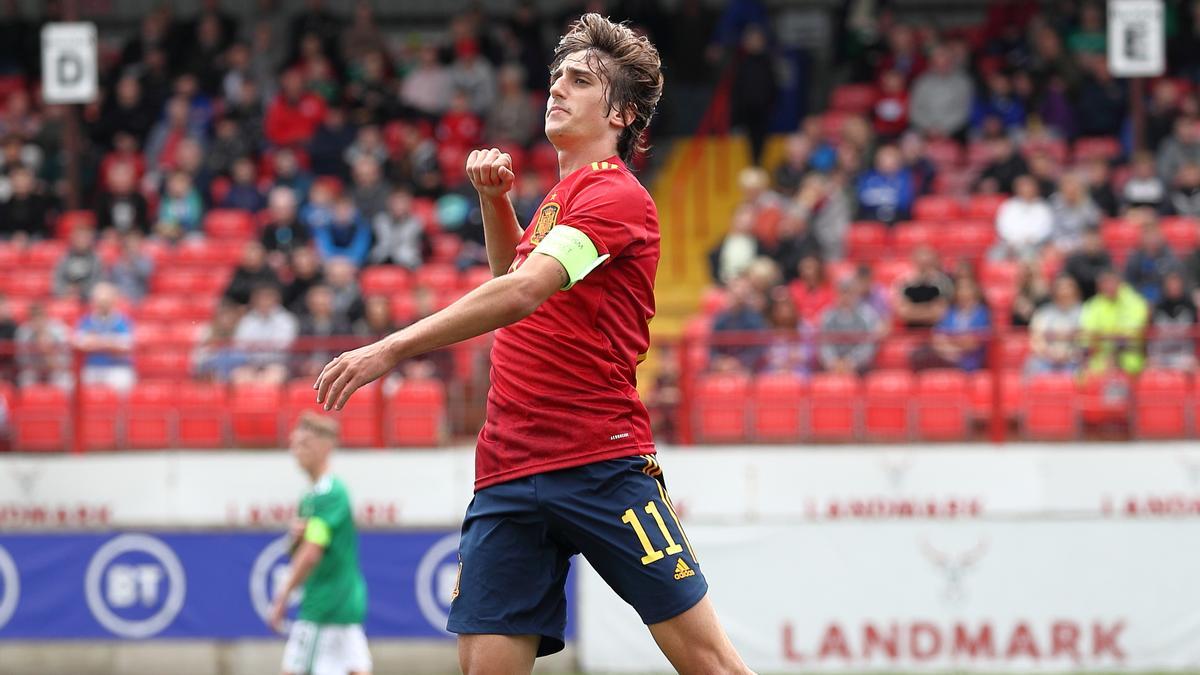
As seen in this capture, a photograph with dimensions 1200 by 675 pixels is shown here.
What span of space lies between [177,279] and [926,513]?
7388mm

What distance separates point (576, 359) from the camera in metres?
4.68

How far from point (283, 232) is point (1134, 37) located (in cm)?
786

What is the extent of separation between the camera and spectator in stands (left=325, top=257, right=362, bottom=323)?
1405 centimetres

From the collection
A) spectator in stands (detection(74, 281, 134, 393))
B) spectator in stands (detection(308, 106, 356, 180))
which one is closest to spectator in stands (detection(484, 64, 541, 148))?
spectator in stands (detection(308, 106, 356, 180))

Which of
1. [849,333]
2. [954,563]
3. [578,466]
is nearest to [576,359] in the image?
[578,466]

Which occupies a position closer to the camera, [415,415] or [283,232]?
[415,415]

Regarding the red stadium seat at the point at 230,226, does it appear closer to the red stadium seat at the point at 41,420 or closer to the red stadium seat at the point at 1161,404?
the red stadium seat at the point at 41,420

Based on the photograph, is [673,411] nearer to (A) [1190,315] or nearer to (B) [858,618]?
(B) [858,618]

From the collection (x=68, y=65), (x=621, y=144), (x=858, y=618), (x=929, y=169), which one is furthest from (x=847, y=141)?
(x=621, y=144)

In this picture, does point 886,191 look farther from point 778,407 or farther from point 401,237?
point 401,237

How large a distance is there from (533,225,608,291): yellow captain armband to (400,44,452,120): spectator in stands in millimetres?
14116

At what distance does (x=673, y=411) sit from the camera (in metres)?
13.0

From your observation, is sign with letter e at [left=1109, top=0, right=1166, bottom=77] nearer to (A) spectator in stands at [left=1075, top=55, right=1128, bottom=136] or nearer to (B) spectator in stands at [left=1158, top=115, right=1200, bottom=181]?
(B) spectator in stands at [left=1158, top=115, right=1200, bottom=181]

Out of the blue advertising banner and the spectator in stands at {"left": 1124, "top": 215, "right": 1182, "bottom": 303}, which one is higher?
the spectator in stands at {"left": 1124, "top": 215, "right": 1182, "bottom": 303}
